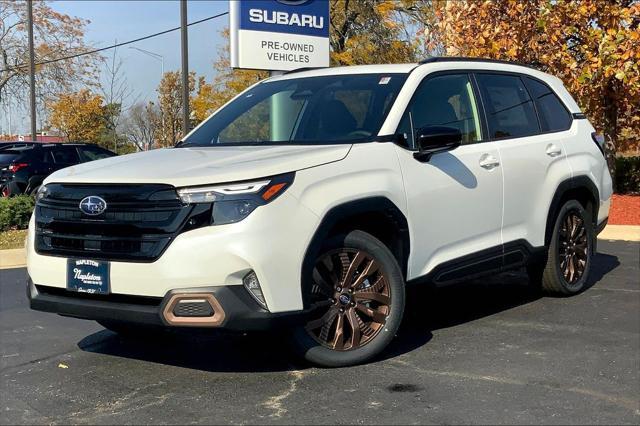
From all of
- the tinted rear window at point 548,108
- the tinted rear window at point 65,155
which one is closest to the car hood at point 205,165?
the tinted rear window at point 548,108

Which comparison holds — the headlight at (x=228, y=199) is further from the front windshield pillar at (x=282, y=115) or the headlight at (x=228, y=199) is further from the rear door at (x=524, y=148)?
the rear door at (x=524, y=148)

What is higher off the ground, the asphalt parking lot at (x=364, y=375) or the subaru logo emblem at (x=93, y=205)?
the subaru logo emblem at (x=93, y=205)

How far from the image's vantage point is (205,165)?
421cm

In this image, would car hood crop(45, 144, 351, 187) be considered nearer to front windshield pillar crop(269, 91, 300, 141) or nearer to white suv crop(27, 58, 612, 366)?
white suv crop(27, 58, 612, 366)

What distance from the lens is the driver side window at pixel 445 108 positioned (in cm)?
508

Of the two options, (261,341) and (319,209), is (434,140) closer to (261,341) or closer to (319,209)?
(319,209)

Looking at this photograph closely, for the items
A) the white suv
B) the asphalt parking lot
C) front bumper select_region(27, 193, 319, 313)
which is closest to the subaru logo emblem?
the white suv

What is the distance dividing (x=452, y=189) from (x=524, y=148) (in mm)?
1088

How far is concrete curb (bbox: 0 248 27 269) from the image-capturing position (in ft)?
31.6

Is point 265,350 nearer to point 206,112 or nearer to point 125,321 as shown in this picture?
point 125,321

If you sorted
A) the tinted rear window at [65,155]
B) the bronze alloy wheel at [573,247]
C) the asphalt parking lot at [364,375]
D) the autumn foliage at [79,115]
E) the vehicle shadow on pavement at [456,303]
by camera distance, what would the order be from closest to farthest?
the asphalt parking lot at [364,375] → the vehicle shadow on pavement at [456,303] → the bronze alloy wheel at [573,247] → the tinted rear window at [65,155] → the autumn foliage at [79,115]

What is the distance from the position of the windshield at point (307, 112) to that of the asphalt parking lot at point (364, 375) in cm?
124

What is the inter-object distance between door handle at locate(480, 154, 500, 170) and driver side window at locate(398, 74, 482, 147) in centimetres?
15

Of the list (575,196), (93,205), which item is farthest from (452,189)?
(93,205)
